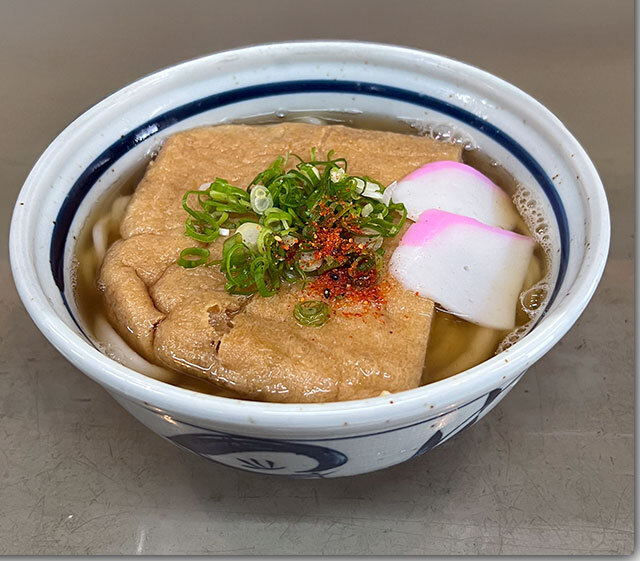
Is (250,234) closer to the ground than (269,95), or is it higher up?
closer to the ground

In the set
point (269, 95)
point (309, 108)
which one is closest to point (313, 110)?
point (309, 108)

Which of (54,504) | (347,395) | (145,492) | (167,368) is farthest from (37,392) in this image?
(347,395)

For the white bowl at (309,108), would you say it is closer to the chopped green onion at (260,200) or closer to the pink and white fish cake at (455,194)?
the pink and white fish cake at (455,194)

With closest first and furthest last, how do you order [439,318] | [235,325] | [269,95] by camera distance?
1. [235,325]
2. [439,318]
3. [269,95]

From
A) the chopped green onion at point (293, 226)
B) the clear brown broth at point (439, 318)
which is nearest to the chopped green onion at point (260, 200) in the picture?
the chopped green onion at point (293, 226)

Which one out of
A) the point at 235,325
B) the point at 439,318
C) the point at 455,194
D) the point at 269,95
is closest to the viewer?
the point at 235,325

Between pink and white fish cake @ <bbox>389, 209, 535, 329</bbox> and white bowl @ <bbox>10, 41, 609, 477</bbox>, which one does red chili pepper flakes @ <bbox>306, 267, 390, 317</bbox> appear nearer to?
pink and white fish cake @ <bbox>389, 209, 535, 329</bbox>

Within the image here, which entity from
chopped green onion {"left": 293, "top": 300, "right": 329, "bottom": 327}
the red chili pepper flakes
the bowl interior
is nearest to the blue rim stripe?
the bowl interior

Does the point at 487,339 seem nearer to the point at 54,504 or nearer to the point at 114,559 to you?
the point at 114,559

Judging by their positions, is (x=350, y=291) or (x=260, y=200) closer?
(x=350, y=291)

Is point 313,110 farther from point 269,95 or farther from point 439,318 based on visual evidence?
point 439,318
